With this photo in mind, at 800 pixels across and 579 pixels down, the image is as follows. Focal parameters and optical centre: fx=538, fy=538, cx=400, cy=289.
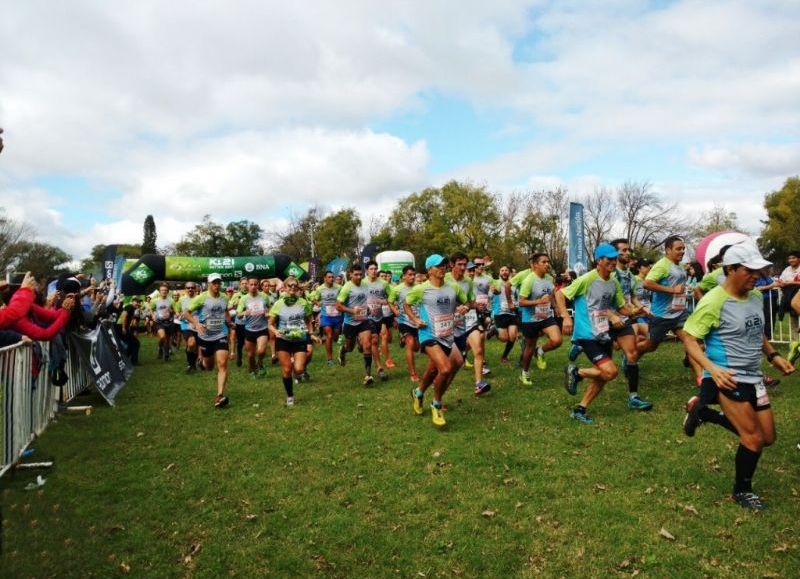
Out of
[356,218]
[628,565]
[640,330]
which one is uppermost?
[356,218]

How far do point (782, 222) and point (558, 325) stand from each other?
5216cm

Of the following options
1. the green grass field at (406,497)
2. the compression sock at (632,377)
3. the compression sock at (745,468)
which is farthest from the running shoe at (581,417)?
the compression sock at (745,468)

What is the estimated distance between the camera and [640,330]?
995 centimetres

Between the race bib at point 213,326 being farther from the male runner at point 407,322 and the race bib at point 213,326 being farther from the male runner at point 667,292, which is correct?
the male runner at point 667,292

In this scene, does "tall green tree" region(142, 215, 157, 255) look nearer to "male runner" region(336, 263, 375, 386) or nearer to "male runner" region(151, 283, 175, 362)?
"male runner" region(151, 283, 175, 362)

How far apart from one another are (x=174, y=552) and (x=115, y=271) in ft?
67.1

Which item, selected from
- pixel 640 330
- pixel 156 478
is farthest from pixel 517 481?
pixel 640 330

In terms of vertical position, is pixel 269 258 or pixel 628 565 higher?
pixel 269 258

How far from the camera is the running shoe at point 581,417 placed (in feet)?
22.7

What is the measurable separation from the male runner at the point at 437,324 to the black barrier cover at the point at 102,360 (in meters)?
5.81

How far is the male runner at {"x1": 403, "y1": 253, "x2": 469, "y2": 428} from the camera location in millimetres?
7117

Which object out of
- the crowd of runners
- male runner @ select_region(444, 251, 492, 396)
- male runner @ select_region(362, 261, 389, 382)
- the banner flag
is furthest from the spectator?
the banner flag

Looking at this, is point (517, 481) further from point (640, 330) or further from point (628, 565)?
point (640, 330)

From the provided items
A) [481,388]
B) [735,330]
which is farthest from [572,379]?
[735,330]
